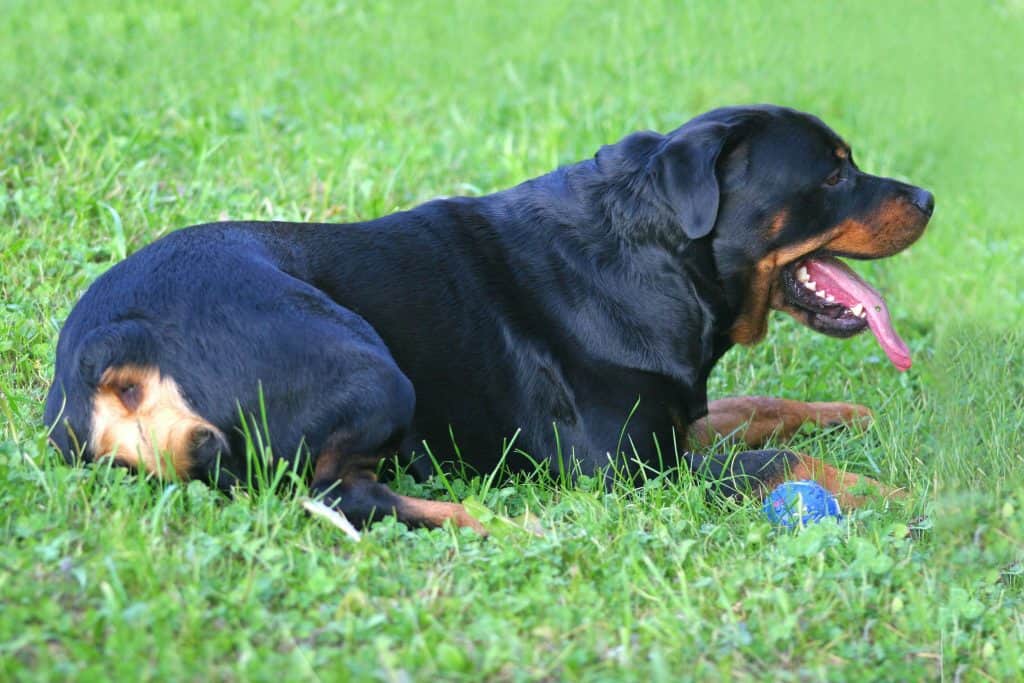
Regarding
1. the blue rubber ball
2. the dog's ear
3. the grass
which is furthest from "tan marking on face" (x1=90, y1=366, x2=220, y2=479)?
the blue rubber ball

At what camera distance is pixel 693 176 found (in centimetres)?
419

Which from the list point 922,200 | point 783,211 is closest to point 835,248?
point 783,211

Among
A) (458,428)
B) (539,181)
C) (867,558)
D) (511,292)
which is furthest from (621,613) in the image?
(539,181)

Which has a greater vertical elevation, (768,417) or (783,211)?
(783,211)

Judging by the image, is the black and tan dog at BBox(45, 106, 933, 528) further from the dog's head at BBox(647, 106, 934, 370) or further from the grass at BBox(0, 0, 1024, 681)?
the grass at BBox(0, 0, 1024, 681)

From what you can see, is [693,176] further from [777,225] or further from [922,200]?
[922,200]

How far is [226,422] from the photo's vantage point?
3.74 metres

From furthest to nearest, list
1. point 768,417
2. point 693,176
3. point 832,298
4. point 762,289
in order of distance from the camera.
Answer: point 768,417 → point 832,298 → point 762,289 → point 693,176

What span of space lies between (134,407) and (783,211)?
226cm

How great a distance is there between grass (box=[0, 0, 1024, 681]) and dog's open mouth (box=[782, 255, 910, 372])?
0.37 m

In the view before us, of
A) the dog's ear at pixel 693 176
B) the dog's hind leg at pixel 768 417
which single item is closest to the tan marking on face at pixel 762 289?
the dog's ear at pixel 693 176

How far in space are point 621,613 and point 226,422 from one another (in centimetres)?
133

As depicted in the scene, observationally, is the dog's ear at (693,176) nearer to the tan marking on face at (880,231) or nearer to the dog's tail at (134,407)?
the tan marking on face at (880,231)

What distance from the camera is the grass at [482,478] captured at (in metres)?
3.07
